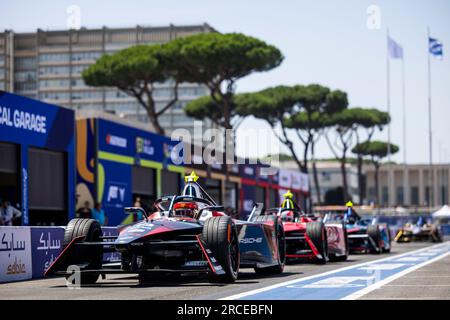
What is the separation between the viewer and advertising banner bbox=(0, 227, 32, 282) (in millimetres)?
16891

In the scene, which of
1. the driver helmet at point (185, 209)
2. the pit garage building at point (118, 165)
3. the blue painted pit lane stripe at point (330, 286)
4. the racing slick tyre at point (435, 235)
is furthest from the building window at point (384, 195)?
the driver helmet at point (185, 209)

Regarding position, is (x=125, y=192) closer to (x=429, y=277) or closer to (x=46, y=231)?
(x=46, y=231)

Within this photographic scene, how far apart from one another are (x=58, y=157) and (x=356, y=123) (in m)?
56.7

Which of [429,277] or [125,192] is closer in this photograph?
[429,277]

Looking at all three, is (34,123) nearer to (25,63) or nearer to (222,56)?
(222,56)

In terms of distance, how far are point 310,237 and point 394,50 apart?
57.8 meters

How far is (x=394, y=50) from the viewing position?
7675 centimetres

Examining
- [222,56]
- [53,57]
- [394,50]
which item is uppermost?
[53,57]

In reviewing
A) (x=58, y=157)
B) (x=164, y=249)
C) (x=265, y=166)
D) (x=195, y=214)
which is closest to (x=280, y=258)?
(x=195, y=214)

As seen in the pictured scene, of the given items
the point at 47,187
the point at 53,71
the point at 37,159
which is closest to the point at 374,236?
the point at 47,187

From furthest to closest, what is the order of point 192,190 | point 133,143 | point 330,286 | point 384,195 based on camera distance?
1. point 384,195
2. point 133,143
3. point 192,190
4. point 330,286

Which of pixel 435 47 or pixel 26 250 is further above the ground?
pixel 435 47

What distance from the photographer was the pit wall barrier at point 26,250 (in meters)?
17.0

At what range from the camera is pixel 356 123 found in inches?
3351
